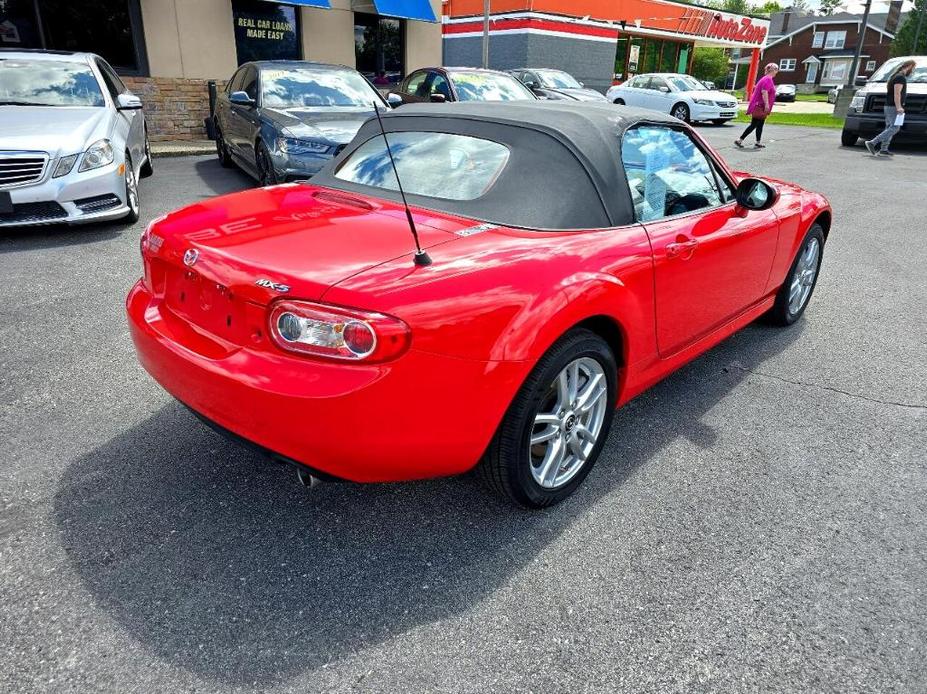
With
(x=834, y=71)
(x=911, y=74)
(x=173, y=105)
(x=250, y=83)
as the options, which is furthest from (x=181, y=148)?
(x=834, y=71)

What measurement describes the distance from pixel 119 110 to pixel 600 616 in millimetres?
7354

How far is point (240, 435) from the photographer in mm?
2273

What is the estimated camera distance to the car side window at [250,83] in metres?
8.67

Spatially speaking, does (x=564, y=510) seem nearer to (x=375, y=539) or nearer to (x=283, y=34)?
(x=375, y=539)

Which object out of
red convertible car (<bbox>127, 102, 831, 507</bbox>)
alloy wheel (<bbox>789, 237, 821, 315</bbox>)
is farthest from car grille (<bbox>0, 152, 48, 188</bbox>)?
alloy wheel (<bbox>789, 237, 821, 315</bbox>)

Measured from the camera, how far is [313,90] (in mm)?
8734

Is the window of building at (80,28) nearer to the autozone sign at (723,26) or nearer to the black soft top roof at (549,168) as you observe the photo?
the black soft top roof at (549,168)

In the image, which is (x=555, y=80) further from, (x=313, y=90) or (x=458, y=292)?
(x=458, y=292)

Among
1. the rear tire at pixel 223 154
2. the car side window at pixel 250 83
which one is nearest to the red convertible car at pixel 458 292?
the car side window at pixel 250 83

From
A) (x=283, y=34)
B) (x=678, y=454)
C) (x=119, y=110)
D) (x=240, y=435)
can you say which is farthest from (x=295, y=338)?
(x=283, y=34)

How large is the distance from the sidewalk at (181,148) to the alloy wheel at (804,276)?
10453mm

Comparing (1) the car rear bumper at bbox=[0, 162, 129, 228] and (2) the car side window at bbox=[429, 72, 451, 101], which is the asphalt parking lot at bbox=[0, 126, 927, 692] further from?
(2) the car side window at bbox=[429, 72, 451, 101]

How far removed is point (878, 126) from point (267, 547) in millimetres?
16918

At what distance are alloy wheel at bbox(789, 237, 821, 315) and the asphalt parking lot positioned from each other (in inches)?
35.4
